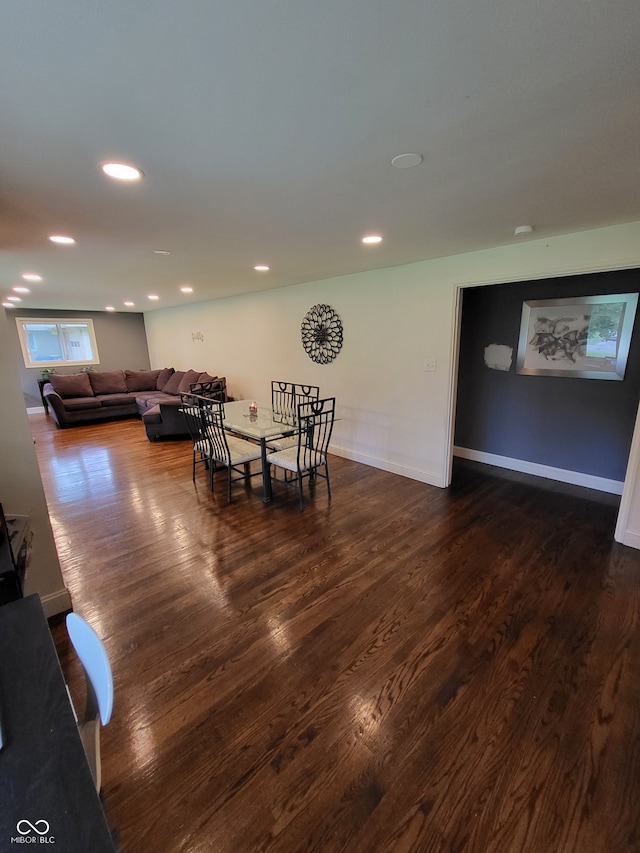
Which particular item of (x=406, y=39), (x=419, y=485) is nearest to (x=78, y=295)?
(x=419, y=485)

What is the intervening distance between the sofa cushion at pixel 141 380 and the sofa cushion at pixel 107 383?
12 centimetres

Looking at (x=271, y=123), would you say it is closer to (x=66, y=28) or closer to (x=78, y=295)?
(x=66, y=28)

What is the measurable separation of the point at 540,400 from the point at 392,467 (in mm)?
1767

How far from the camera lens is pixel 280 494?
375 cm

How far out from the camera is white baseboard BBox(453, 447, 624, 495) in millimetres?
3588

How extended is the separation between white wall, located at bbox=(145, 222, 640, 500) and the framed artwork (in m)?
0.96

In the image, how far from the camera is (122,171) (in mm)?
1588

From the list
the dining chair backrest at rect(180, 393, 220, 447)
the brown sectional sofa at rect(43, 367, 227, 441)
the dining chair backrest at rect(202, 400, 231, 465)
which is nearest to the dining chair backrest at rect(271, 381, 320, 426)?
the dining chair backrest at rect(202, 400, 231, 465)

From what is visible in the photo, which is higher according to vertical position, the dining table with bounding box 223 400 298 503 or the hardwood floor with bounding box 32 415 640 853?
the dining table with bounding box 223 400 298 503

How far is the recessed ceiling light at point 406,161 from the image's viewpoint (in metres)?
1.48

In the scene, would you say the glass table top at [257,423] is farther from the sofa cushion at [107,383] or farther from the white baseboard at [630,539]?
the sofa cushion at [107,383]

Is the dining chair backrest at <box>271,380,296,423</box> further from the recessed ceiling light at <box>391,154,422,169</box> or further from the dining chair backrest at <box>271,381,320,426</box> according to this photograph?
the recessed ceiling light at <box>391,154,422,169</box>

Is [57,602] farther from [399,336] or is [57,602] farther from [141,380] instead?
[141,380]

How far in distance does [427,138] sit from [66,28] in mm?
1145
